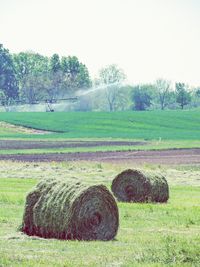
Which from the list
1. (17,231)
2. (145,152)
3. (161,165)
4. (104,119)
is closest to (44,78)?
(104,119)

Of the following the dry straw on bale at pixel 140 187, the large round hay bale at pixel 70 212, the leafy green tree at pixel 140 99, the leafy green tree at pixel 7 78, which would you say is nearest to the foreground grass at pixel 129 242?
the large round hay bale at pixel 70 212

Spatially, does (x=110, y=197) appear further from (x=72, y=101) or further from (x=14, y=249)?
(x=72, y=101)

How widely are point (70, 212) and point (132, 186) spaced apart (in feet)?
33.7

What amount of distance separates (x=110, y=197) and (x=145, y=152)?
4540cm

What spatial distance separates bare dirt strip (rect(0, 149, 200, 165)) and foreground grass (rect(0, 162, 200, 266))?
20.9 meters

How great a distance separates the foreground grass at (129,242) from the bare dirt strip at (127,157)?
20949mm

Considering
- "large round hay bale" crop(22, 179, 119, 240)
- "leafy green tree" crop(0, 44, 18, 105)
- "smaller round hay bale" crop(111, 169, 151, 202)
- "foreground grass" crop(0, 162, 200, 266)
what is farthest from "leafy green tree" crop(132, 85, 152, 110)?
"large round hay bale" crop(22, 179, 119, 240)

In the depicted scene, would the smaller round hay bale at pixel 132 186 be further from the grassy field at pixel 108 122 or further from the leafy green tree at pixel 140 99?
the leafy green tree at pixel 140 99

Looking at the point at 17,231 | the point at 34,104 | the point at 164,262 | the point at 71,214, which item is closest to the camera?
the point at 164,262

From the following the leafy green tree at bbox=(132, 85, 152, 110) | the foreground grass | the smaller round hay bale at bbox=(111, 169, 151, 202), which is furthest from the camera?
the leafy green tree at bbox=(132, 85, 152, 110)

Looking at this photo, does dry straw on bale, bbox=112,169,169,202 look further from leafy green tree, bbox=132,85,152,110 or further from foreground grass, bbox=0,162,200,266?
leafy green tree, bbox=132,85,152,110

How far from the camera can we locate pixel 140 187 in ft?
86.6

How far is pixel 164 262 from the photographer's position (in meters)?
14.0

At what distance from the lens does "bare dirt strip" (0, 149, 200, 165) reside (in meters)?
52.6
